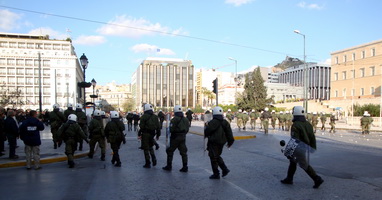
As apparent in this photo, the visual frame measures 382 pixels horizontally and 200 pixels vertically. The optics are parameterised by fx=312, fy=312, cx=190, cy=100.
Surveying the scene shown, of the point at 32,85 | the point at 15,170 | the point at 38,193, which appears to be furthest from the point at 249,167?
the point at 32,85

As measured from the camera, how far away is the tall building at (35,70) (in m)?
88.2

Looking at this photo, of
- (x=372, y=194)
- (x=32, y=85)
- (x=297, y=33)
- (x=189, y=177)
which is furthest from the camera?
(x=32, y=85)

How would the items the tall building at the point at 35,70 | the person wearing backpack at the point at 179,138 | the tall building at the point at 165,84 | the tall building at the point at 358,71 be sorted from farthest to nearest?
the tall building at the point at 165,84 < the tall building at the point at 35,70 < the tall building at the point at 358,71 < the person wearing backpack at the point at 179,138

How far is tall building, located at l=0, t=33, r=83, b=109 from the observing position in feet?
289

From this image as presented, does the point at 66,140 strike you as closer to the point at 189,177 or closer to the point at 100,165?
the point at 100,165

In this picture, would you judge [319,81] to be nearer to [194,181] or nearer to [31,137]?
[194,181]

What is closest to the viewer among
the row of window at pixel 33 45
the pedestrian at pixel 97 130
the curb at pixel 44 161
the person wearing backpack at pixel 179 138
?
the person wearing backpack at pixel 179 138

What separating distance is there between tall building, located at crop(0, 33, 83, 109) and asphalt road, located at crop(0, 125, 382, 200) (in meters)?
85.1

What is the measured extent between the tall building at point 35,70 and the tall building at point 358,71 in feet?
223

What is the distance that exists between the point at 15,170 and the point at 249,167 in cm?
668

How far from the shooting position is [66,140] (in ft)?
30.2

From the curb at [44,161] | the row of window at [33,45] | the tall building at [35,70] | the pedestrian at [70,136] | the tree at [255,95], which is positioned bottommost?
the curb at [44,161]

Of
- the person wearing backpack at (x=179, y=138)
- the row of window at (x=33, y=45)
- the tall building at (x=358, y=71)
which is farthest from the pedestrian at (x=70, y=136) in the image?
the row of window at (x=33, y=45)

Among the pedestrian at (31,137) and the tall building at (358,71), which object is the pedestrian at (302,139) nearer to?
the pedestrian at (31,137)
